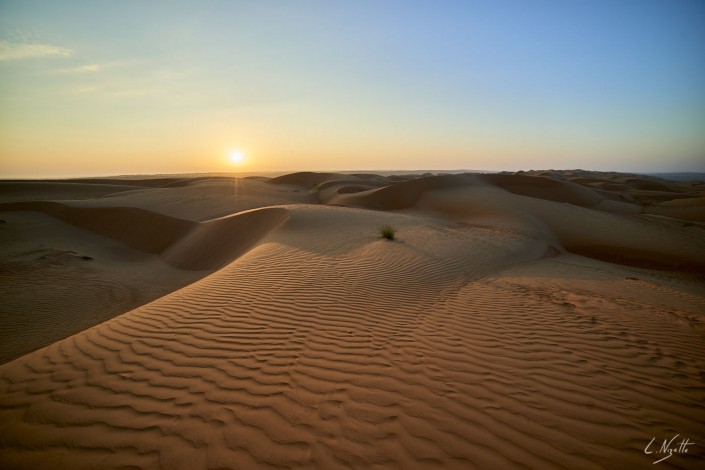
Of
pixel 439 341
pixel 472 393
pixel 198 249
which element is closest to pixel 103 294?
pixel 198 249

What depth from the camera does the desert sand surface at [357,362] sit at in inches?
95.7

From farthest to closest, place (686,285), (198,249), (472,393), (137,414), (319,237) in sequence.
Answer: (198,249) → (319,237) → (686,285) → (472,393) → (137,414)

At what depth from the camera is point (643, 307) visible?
577cm

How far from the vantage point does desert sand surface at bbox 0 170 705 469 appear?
2.43m

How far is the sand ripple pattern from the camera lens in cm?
239

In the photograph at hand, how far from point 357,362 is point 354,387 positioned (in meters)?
0.46

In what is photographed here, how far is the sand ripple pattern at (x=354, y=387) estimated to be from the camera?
239cm

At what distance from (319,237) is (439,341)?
6.57 m

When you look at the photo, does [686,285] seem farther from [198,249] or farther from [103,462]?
[198,249]

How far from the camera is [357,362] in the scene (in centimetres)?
357

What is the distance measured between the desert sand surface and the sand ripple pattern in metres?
0.02

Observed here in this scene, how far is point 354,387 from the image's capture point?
10.2 ft

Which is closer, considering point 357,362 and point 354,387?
point 354,387

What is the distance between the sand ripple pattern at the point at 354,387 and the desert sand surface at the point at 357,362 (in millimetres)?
18
